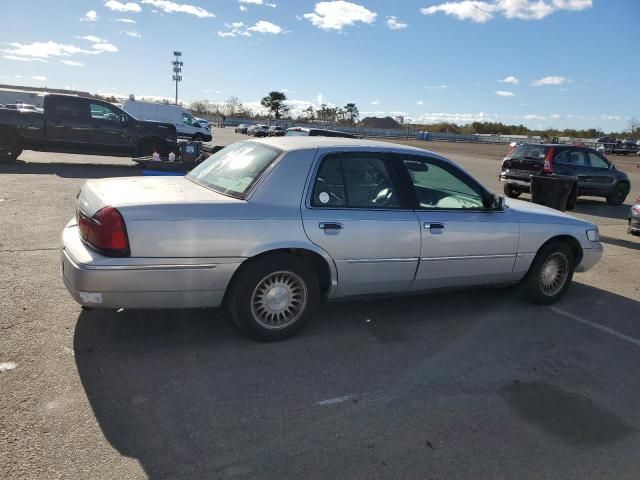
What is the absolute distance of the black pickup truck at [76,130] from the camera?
43.7 feet

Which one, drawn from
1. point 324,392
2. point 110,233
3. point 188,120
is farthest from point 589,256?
point 188,120

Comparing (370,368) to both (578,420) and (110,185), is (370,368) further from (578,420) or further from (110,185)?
(110,185)

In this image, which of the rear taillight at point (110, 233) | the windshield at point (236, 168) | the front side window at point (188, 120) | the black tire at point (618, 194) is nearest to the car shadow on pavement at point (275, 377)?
Answer: the rear taillight at point (110, 233)

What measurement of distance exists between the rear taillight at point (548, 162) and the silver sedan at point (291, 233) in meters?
8.97

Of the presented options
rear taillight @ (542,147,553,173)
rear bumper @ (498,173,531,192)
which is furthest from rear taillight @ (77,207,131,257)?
rear taillight @ (542,147,553,173)

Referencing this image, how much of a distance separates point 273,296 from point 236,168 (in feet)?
3.76

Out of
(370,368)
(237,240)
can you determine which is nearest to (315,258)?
(237,240)

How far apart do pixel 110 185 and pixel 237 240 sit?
1239mm

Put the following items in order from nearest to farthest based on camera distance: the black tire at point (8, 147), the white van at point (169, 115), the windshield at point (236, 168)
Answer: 1. the windshield at point (236, 168)
2. the black tire at point (8, 147)
3. the white van at point (169, 115)

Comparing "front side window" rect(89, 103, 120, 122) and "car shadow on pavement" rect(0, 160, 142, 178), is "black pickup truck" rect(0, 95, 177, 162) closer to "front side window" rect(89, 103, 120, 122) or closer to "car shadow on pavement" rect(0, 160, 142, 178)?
"front side window" rect(89, 103, 120, 122)

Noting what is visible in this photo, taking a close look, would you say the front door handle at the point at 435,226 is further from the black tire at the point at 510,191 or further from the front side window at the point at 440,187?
the black tire at the point at 510,191

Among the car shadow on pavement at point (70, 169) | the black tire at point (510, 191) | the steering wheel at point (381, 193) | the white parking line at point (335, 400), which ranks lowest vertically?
the white parking line at point (335, 400)

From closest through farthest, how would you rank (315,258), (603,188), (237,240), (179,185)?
(237,240), (315,258), (179,185), (603,188)

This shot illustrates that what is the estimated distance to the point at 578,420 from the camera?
323cm
